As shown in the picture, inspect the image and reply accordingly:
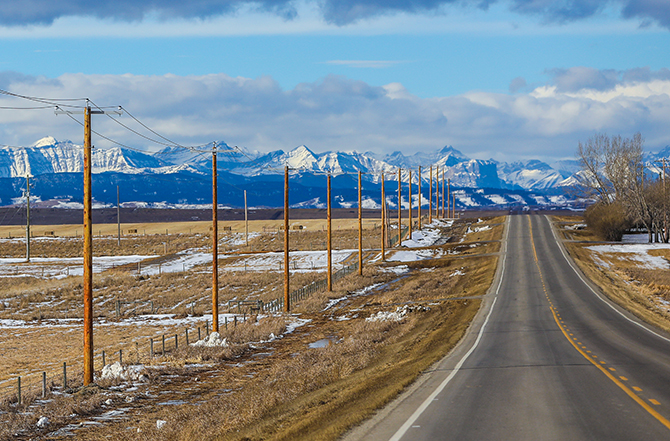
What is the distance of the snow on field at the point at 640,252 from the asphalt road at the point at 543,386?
35734mm

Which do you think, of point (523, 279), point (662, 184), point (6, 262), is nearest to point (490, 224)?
point (662, 184)

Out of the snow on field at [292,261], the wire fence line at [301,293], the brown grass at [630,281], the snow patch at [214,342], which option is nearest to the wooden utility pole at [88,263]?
the snow patch at [214,342]

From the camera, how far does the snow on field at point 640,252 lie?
2490 inches

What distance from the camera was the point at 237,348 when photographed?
26.4 m

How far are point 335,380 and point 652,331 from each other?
51.3ft

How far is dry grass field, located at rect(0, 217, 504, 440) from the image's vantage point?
14.3m

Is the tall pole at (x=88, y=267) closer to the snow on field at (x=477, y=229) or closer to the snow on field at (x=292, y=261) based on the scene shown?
the snow on field at (x=292, y=261)

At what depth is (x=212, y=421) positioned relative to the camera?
13906mm

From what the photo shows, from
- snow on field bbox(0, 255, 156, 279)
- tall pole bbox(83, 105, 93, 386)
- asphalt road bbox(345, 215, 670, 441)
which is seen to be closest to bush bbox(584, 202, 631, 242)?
asphalt road bbox(345, 215, 670, 441)

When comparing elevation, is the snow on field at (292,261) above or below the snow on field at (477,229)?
below

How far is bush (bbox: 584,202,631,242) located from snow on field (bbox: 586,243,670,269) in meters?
7.52

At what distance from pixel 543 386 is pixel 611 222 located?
74.8 metres

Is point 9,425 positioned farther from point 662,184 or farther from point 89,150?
point 662,184

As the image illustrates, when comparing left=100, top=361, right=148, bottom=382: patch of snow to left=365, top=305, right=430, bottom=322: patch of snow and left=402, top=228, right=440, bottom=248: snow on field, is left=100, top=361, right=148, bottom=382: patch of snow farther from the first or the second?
left=402, top=228, right=440, bottom=248: snow on field
